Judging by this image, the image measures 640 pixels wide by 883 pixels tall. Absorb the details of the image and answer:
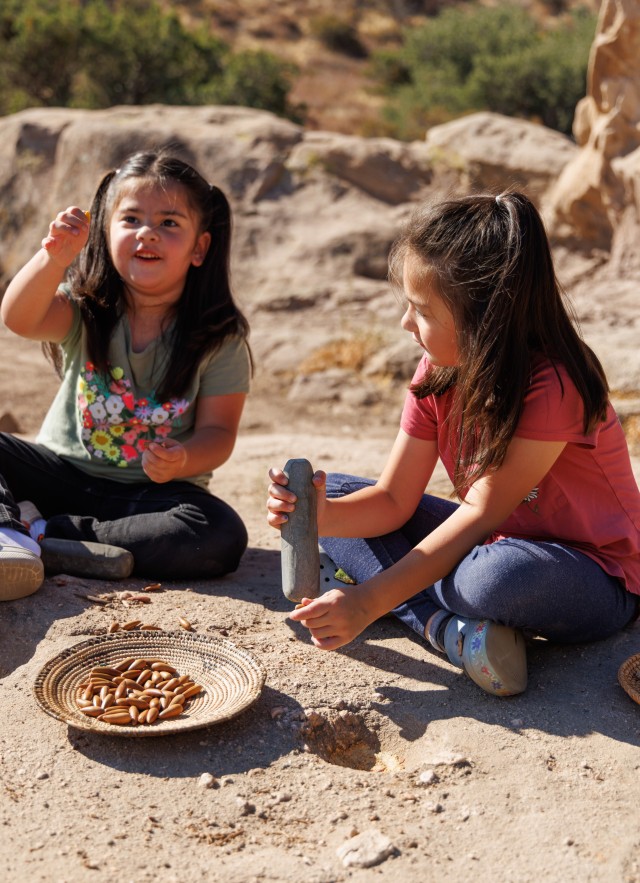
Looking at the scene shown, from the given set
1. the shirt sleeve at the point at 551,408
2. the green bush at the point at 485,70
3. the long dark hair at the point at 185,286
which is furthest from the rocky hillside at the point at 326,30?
the shirt sleeve at the point at 551,408

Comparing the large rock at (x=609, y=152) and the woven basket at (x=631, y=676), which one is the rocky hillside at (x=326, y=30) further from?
the woven basket at (x=631, y=676)

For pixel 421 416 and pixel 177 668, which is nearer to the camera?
pixel 177 668

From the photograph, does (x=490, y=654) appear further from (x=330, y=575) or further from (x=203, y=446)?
(x=203, y=446)

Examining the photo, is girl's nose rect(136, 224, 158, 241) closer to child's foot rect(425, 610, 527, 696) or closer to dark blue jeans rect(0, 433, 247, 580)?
dark blue jeans rect(0, 433, 247, 580)

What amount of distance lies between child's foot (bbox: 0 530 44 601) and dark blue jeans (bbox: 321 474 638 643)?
3.66ft

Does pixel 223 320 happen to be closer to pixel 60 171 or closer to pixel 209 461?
pixel 209 461

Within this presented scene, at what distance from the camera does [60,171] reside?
28.9ft

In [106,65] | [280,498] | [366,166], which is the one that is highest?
[106,65]

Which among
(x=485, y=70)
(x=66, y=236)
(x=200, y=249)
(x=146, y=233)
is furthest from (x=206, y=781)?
(x=485, y=70)

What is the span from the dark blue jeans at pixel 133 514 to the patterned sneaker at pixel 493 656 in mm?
1028

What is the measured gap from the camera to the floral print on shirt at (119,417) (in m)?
3.53

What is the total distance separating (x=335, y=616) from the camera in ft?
7.93

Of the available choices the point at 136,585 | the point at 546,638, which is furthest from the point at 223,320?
the point at 546,638

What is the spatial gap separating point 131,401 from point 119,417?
0.07 meters
